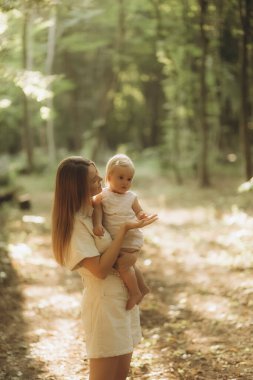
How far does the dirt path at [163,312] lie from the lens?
4891mm

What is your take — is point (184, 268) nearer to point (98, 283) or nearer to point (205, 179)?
point (98, 283)

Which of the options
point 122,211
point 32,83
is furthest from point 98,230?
point 32,83

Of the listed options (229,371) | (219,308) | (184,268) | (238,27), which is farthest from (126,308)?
(238,27)

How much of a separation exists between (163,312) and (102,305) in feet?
11.3

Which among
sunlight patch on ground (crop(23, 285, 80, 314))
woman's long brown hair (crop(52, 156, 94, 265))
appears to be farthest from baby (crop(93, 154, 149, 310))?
sunlight patch on ground (crop(23, 285, 80, 314))

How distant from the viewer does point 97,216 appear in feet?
10.6

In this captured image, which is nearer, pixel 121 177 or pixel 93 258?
pixel 93 258

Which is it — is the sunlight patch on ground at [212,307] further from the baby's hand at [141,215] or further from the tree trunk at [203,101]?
the tree trunk at [203,101]

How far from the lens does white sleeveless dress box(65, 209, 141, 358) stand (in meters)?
3.20

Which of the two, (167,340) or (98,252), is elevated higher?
(98,252)

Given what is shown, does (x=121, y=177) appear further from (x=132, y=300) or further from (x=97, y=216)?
(x=132, y=300)

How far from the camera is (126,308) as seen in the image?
10.9 ft

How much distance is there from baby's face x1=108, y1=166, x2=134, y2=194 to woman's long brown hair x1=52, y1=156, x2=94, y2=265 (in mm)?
189

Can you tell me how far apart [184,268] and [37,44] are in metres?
14.5
